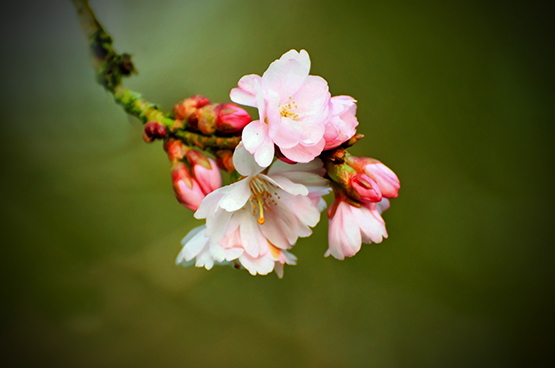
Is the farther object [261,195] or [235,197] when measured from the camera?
[261,195]

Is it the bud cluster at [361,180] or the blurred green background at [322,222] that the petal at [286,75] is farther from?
the blurred green background at [322,222]

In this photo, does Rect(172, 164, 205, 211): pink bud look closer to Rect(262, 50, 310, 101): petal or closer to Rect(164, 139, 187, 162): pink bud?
Rect(164, 139, 187, 162): pink bud

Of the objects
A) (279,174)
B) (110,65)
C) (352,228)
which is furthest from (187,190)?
(110,65)

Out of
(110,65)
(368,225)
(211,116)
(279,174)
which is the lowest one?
(368,225)

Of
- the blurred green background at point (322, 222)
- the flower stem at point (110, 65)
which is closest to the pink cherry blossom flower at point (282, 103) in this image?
the flower stem at point (110, 65)

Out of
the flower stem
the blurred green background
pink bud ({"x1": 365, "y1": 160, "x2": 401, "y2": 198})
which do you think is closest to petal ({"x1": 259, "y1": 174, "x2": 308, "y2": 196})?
pink bud ({"x1": 365, "y1": 160, "x2": 401, "y2": 198})

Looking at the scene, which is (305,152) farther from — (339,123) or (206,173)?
(206,173)

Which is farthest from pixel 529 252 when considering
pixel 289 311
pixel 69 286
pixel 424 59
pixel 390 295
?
pixel 69 286
